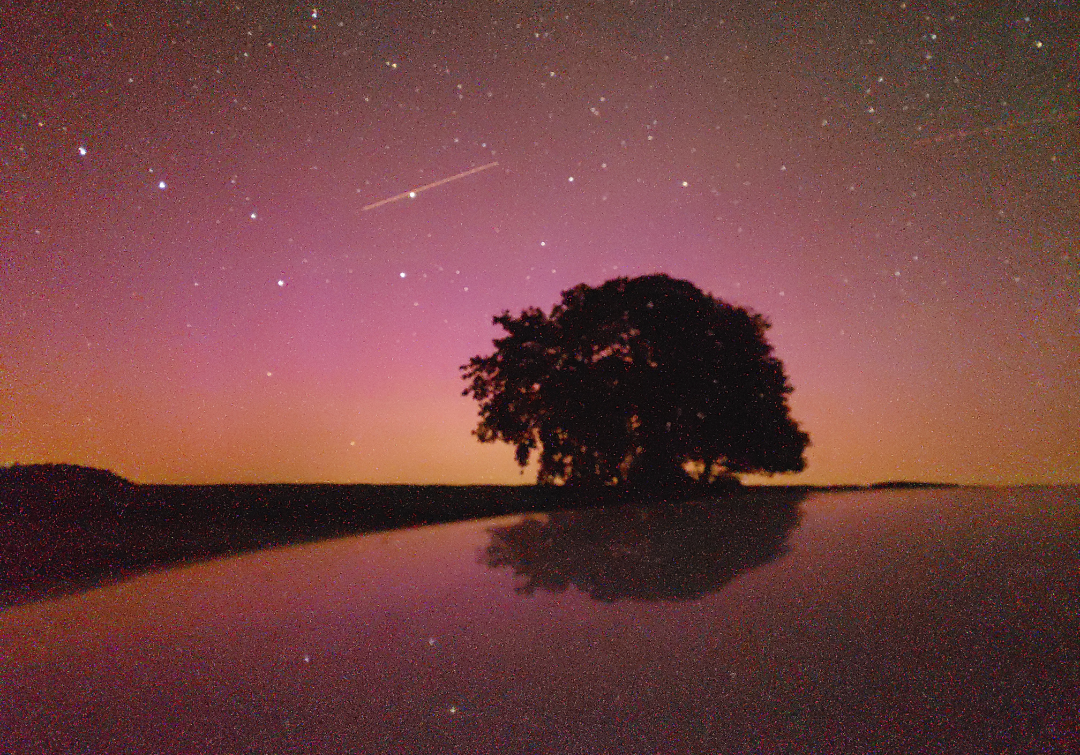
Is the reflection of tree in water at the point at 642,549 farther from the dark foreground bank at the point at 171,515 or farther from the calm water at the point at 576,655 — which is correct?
the dark foreground bank at the point at 171,515

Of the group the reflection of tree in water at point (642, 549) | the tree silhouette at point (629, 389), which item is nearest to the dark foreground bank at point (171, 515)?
the tree silhouette at point (629, 389)

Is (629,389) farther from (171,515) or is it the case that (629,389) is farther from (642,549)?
(171,515)

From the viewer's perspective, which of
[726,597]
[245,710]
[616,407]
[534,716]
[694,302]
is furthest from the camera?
[694,302]

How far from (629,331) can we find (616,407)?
95.8 inches

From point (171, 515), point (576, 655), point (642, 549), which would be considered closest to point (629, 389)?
point (642, 549)

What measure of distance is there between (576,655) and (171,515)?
11087 millimetres

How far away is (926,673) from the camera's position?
350 cm

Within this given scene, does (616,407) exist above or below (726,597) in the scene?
above

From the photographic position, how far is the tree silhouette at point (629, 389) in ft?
58.9

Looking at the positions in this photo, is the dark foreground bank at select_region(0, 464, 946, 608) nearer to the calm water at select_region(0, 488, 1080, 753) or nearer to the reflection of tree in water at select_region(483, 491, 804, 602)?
the calm water at select_region(0, 488, 1080, 753)

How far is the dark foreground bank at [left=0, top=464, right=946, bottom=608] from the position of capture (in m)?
8.11

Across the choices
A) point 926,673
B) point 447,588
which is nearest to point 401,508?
point 447,588

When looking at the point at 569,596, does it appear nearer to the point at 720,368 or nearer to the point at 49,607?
the point at 49,607

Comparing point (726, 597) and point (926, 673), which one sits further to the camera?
point (726, 597)
